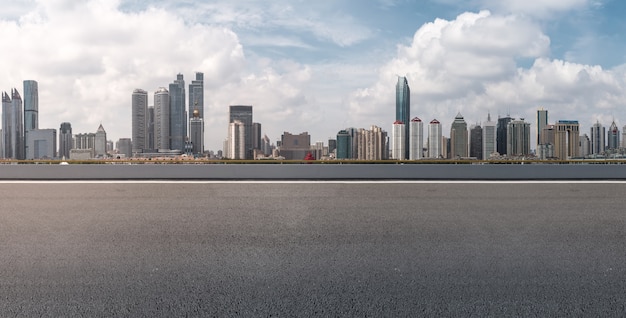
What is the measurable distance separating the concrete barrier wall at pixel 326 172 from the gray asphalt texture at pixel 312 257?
19.3ft

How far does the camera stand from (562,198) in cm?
1120

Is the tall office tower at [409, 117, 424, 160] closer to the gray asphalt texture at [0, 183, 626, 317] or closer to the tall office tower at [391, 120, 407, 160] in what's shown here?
the tall office tower at [391, 120, 407, 160]

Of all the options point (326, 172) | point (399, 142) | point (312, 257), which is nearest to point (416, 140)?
point (399, 142)

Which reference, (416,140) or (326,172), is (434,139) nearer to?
(416,140)

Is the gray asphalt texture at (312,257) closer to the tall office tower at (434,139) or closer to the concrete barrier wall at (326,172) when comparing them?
the concrete barrier wall at (326,172)

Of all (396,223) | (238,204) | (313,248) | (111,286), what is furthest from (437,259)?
(238,204)

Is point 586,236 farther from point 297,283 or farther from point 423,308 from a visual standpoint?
point 297,283

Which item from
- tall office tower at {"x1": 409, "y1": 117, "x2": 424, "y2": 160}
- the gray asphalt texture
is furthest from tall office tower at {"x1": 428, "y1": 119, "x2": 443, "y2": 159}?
the gray asphalt texture

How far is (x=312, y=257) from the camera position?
591 cm

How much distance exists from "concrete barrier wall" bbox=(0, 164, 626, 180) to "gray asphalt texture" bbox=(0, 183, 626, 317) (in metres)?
5.88

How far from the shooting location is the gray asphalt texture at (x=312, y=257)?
172 inches

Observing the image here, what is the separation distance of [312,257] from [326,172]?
1113 cm

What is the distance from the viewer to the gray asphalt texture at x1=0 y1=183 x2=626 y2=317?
172 inches

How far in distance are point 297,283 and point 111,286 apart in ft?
6.34
